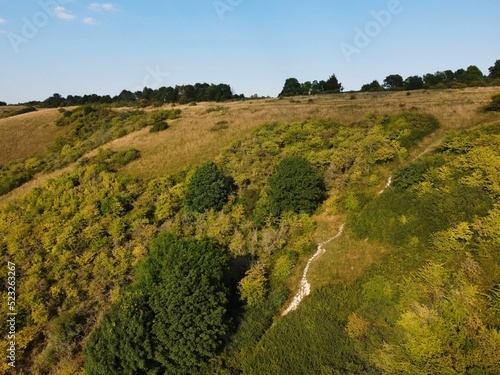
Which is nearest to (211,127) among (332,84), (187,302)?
(187,302)

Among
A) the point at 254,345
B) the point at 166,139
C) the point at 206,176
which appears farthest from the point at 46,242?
the point at 166,139

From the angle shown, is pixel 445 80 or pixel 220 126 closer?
pixel 220 126

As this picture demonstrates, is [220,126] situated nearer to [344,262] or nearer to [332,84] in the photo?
[344,262]

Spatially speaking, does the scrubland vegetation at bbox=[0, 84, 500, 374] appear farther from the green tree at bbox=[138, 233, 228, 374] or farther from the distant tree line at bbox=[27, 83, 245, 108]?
the distant tree line at bbox=[27, 83, 245, 108]

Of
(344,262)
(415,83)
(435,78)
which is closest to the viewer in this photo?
(344,262)

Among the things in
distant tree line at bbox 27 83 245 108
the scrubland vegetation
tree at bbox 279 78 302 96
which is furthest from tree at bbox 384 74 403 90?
the scrubland vegetation

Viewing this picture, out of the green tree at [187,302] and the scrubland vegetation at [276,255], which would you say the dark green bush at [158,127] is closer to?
the scrubland vegetation at [276,255]
